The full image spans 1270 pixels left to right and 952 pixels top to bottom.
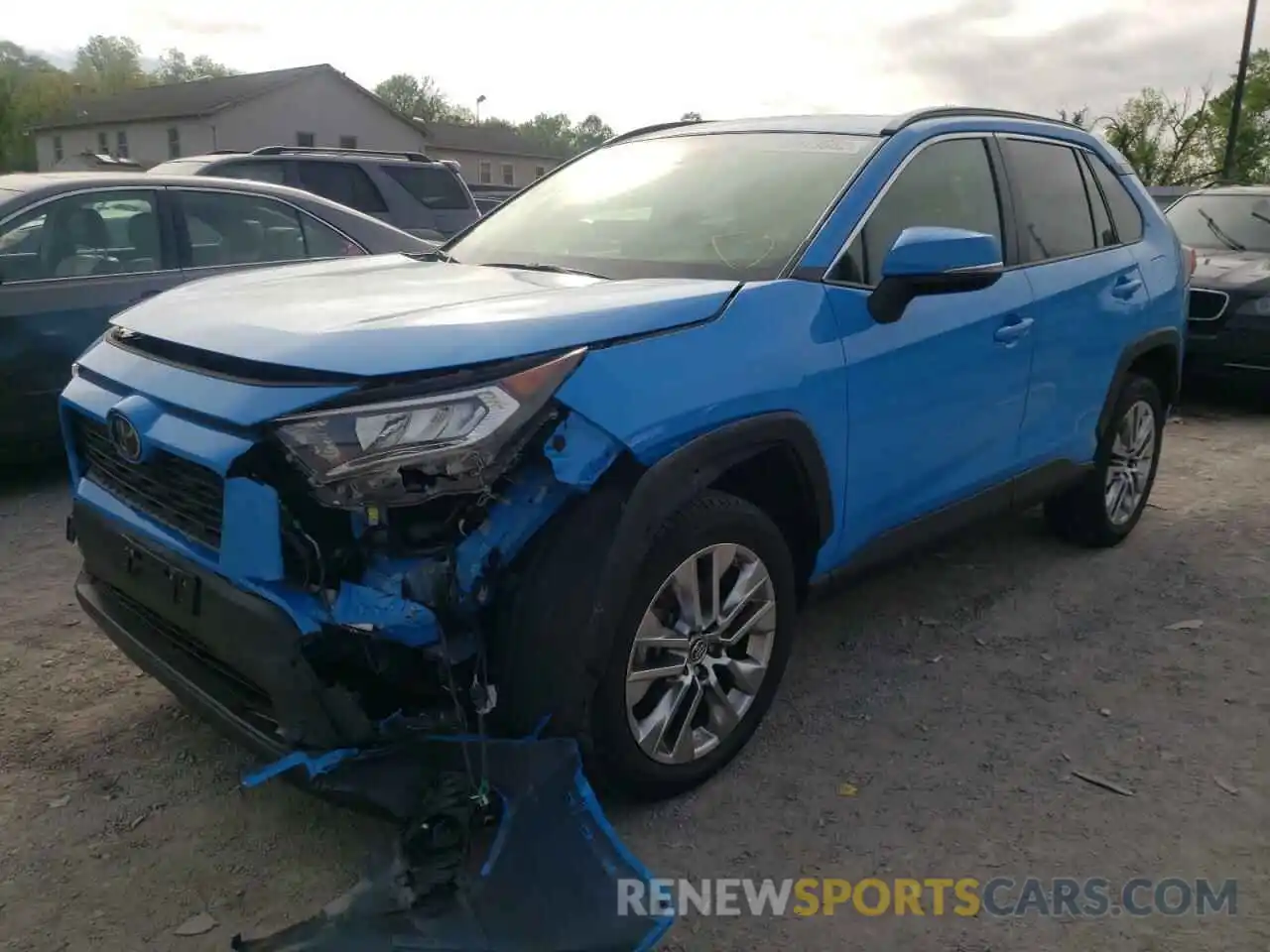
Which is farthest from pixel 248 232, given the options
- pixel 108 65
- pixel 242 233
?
pixel 108 65

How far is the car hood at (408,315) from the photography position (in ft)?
7.64

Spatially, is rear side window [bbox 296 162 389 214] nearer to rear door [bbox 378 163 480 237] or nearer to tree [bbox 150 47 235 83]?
rear door [bbox 378 163 480 237]

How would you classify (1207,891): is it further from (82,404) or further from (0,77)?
(0,77)

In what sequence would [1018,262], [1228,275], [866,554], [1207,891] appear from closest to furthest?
[1207,891] < [866,554] < [1018,262] < [1228,275]

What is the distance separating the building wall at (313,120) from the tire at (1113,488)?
40359mm

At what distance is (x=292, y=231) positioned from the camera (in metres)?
6.27

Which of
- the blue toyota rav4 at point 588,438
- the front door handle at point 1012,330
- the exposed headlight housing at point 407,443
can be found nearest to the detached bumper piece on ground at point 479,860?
the blue toyota rav4 at point 588,438

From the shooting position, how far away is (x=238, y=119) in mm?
40594

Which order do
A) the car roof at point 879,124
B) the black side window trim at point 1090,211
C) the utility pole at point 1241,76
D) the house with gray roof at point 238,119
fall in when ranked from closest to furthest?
the car roof at point 879,124
the black side window trim at point 1090,211
the utility pole at point 1241,76
the house with gray roof at point 238,119

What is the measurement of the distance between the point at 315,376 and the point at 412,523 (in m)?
0.38

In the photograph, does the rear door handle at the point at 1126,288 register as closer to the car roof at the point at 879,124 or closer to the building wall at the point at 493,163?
the car roof at the point at 879,124

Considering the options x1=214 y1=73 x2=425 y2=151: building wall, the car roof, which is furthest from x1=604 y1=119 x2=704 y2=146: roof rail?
x1=214 y1=73 x2=425 y2=151: building wall

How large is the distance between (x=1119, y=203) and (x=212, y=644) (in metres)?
4.19

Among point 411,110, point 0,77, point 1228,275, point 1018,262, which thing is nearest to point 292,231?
point 1018,262
